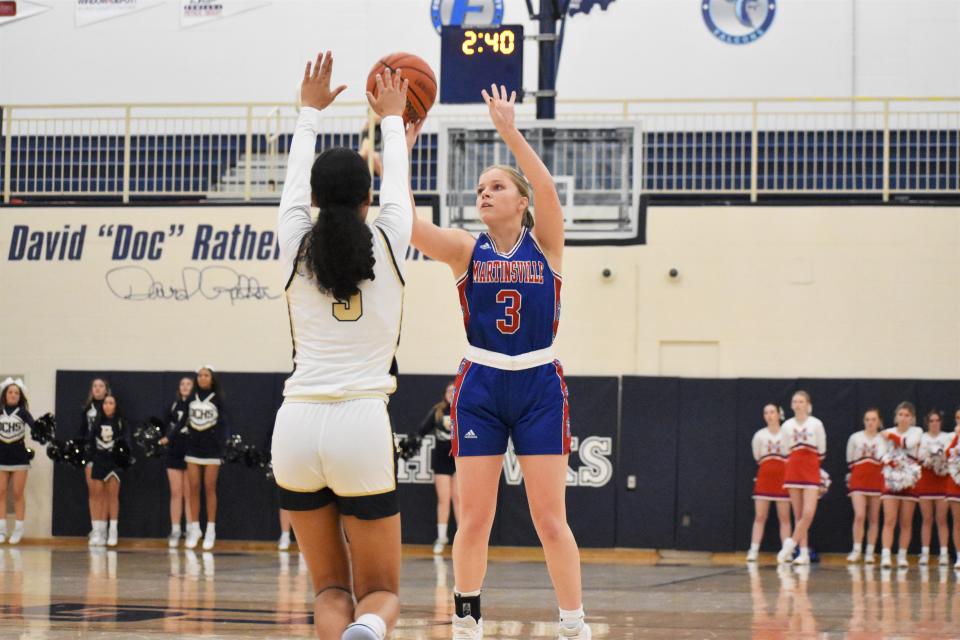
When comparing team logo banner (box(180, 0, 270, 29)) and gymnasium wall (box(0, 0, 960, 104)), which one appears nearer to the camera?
gymnasium wall (box(0, 0, 960, 104))

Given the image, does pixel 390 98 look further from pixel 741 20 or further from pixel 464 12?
pixel 464 12

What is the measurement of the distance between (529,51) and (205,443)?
821 centimetres

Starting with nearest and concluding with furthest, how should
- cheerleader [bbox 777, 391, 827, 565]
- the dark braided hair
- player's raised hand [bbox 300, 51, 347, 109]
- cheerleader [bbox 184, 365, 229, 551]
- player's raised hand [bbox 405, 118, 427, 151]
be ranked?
the dark braided hair < player's raised hand [bbox 300, 51, 347, 109] < player's raised hand [bbox 405, 118, 427, 151] < cheerleader [bbox 777, 391, 827, 565] < cheerleader [bbox 184, 365, 229, 551]

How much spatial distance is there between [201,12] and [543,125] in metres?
11.1

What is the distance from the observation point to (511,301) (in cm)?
602

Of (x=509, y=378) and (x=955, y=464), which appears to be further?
(x=955, y=464)

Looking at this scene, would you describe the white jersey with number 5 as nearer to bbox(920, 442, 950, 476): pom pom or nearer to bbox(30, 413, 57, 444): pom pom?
bbox(920, 442, 950, 476): pom pom

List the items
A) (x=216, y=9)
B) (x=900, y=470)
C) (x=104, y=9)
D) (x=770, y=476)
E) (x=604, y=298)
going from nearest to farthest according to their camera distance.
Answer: (x=900, y=470) → (x=770, y=476) → (x=604, y=298) → (x=216, y=9) → (x=104, y=9)

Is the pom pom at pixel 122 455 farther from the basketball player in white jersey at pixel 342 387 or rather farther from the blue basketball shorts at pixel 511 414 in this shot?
the basketball player in white jersey at pixel 342 387

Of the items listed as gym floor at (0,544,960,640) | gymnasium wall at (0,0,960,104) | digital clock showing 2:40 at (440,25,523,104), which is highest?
gymnasium wall at (0,0,960,104)

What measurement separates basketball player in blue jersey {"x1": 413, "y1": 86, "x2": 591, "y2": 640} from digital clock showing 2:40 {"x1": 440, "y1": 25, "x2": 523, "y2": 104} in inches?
226

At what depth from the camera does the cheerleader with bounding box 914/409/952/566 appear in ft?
49.3
